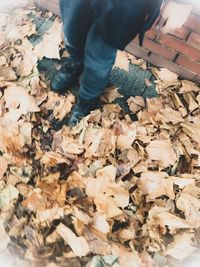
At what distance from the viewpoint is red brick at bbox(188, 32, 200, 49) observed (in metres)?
1.54

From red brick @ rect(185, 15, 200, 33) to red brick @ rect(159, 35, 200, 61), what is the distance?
103 mm

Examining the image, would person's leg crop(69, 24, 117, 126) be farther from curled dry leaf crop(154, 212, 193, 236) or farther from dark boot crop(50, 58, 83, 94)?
curled dry leaf crop(154, 212, 193, 236)

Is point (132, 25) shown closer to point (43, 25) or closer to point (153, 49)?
point (153, 49)

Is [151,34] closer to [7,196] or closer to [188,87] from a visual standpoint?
[188,87]

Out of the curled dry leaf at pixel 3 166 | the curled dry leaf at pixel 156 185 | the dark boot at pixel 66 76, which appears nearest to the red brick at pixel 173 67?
the dark boot at pixel 66 76

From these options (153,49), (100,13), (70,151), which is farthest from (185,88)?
(100,13)

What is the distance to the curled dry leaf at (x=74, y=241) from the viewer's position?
1249 millimetres

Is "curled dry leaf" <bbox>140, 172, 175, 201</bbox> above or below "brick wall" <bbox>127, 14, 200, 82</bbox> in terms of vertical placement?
below

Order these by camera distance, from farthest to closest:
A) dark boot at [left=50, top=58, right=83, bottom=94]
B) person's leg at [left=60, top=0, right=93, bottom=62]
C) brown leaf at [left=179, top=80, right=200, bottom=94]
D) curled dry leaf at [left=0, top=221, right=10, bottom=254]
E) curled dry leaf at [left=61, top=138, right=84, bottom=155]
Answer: brown leaf at [left=179, top=80, right=200, bottom=94], dark boot at [left=50, top=58, right=83, bottom=94], curled dry leaf at [left=61, top=138, right=84, bottom=155], curled dry leaf at [left=0, top=221, right=10, bottom=254], person's leg at [left=60, top=0, right=93, bottom=62]

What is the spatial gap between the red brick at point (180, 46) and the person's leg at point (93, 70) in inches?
17.4

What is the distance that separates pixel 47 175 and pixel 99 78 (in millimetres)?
485

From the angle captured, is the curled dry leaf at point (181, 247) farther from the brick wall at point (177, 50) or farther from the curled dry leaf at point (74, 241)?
the brick wall at point (177, 50)

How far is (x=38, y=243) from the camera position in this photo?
1.28 meters

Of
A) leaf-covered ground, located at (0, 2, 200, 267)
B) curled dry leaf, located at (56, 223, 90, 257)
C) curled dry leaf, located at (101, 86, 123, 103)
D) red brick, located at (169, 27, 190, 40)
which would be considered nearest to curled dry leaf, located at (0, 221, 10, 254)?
leaf-covered ground, located at (0, 2, 200, 267)
